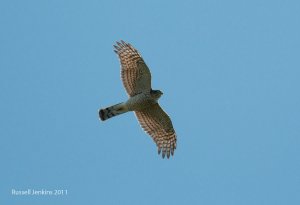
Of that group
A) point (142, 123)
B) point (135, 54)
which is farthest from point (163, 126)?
point (135, 54)

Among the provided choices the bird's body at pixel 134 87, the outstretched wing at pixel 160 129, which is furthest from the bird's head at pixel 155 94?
the outstretched wing at pixel 160 129

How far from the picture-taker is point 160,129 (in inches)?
1053

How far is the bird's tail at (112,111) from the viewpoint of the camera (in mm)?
25594

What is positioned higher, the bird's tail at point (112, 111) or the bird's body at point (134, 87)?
the bird's body at point (134, 87)

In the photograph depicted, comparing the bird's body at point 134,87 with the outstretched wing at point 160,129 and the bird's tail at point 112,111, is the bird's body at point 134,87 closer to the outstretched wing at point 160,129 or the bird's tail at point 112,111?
the bird's tail at point 112,111

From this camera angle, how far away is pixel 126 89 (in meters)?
25.8

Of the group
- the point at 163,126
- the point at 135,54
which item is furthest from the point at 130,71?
the point at 163,126

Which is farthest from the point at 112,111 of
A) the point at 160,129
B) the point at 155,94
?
the point at 160,129

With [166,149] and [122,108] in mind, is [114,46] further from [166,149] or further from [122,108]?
[166,149]

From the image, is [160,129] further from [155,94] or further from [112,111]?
[112,111]

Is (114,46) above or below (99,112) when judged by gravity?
above

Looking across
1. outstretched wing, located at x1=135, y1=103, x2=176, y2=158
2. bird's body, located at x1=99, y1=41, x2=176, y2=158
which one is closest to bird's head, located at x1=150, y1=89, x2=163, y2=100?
bird's body, located at x1=99, y1=41, x2=176, y2=158

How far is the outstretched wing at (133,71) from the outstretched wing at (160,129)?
3.06ft

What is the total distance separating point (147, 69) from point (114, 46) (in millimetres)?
1302
